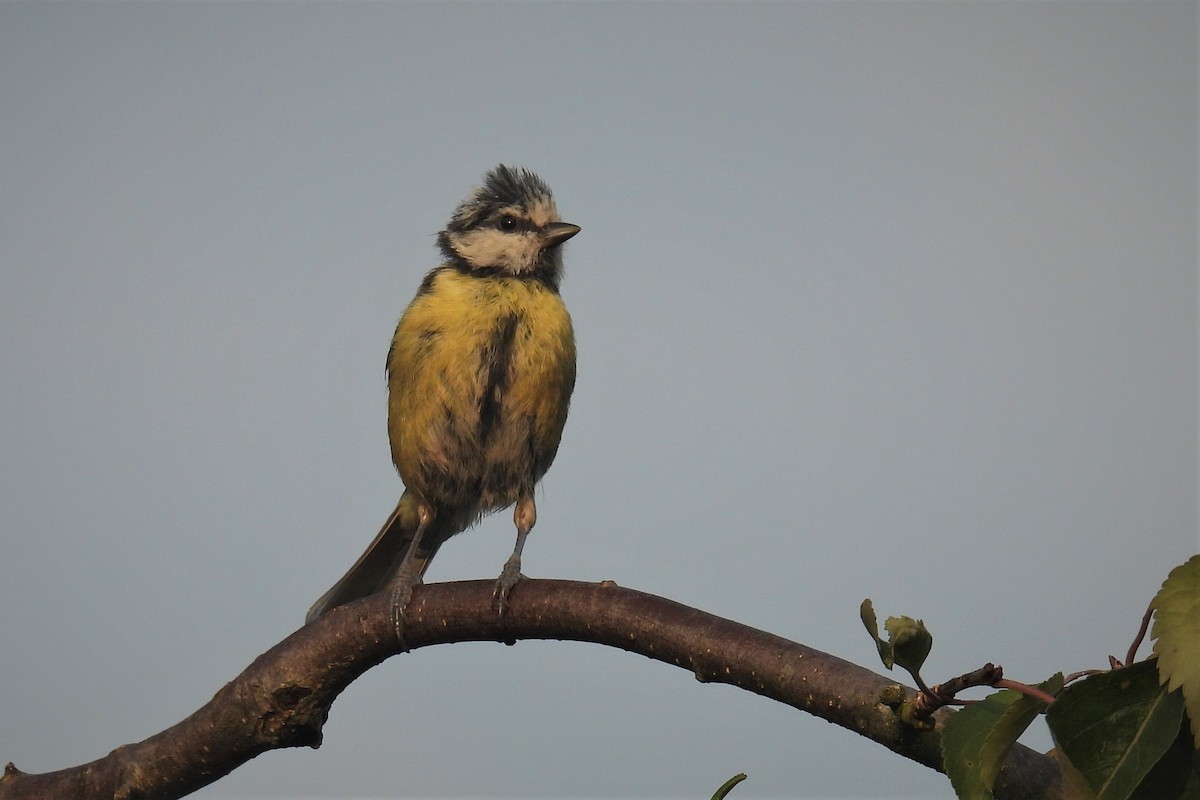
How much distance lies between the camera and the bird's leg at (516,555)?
87.9 inches

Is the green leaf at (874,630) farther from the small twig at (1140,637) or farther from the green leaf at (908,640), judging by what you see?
the small twig at (1140,637)

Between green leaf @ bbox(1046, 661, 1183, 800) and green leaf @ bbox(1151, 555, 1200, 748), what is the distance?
0.02 m

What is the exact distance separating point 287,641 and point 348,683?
162 mm

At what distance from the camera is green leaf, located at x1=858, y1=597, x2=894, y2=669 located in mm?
1310

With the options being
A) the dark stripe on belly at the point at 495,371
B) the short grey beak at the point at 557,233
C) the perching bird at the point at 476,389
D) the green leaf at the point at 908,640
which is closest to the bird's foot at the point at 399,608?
the perching bird at the point at 476,389

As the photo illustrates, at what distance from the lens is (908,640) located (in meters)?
1.27

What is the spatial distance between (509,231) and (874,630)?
273 cm

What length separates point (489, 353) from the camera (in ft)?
11.0

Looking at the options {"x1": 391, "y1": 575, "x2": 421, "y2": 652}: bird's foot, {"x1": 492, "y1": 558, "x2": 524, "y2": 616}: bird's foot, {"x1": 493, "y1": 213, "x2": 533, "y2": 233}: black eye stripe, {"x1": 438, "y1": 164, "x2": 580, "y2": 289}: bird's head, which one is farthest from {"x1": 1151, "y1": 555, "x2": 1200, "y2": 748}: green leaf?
{"x1": 493, "y1": 213, "x2": 533, "y2": 233}: black eye stripe

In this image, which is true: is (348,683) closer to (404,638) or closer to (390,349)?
(404,638)

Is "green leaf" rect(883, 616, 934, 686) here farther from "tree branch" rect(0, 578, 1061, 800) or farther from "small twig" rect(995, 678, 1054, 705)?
"tree branch" rect(0, 578, 1061, 800)

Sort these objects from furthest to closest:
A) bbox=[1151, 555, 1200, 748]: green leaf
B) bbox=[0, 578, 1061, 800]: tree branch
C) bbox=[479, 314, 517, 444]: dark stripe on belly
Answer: bbox=[479, 314, 517, 444]: dark stripe on belly < bbox=[0, 578, 1061, 800]: tree branch < bbox=[1151, 555, 1200, 748]: green leaf

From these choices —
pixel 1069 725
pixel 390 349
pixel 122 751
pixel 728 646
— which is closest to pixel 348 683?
pixel 122 751

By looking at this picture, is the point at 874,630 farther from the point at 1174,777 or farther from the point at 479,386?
the point at 479,386
